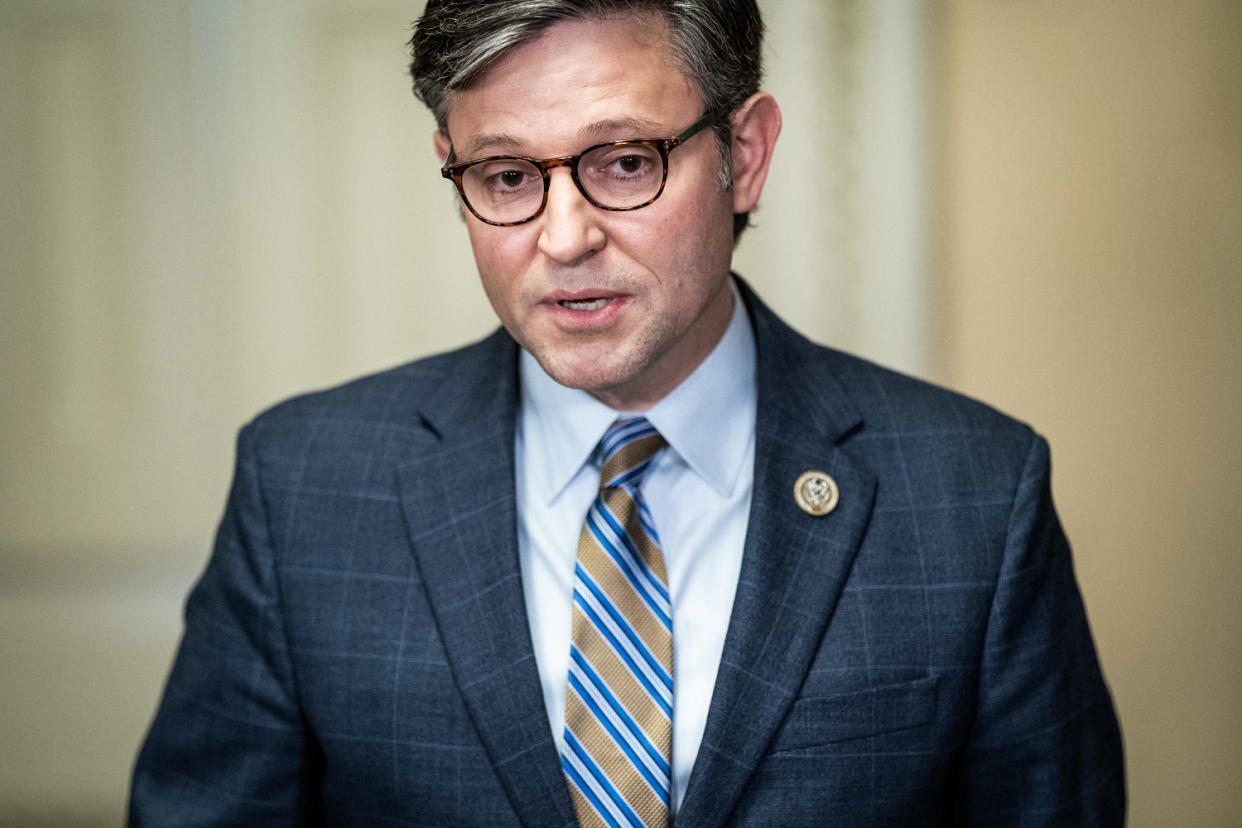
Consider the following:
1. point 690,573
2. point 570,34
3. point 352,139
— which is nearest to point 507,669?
point 690,573

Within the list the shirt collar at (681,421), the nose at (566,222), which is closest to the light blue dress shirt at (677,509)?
the shirt collar at (681,421)

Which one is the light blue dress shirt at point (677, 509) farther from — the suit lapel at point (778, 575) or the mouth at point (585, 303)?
the mouth at point (585, 303)

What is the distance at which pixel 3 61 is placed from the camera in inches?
113

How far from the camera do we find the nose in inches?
53.9

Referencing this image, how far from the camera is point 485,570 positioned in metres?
1.49

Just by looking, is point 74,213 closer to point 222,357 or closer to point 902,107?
point 222,357

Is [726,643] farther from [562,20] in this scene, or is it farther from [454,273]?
[454,273]

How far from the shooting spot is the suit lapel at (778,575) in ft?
4.60

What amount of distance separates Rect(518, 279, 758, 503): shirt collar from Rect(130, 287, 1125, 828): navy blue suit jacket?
48 mm

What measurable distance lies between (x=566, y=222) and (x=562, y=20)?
244 millimetres

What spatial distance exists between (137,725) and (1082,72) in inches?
110

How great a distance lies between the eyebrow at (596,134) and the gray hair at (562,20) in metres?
0.09

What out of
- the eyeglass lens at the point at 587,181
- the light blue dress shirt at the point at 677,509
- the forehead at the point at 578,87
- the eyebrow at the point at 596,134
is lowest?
the light blue dress shirt at the point at 677,509

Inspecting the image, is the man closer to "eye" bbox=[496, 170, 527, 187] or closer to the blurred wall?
"eye" bbox=[496, 170, 527, 187]
